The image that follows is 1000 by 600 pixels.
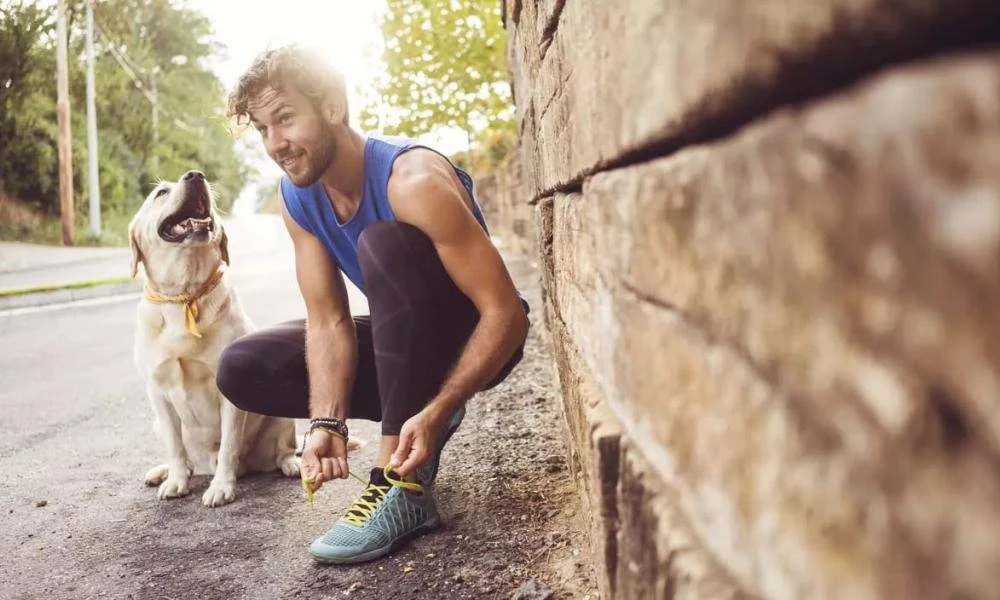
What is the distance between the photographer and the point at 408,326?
2.28m

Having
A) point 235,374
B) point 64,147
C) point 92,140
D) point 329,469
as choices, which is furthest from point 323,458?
point 92,140

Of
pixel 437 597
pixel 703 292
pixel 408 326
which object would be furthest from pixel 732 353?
pixel 408 326

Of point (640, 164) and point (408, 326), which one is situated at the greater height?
point (640, 164)

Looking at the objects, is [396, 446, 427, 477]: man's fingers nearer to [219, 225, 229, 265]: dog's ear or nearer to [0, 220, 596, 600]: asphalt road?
[0, 220, 596, 600]: asphalt road

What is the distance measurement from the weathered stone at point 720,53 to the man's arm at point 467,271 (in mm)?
995

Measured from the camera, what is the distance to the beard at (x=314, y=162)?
2389 millimetres

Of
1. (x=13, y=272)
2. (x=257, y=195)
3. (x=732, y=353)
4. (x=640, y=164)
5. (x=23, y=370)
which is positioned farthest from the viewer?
(x=257, y=195)

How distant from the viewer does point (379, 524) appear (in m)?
2.14

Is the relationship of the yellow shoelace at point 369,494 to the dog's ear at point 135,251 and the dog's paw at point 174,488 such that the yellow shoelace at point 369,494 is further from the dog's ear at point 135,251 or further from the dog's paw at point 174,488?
the dog's ear at point 135,251

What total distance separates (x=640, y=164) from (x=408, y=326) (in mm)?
1469

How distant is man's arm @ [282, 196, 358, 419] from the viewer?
252 cm

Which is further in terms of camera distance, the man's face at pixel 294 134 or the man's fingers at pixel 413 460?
the man's face at pixel 294 134

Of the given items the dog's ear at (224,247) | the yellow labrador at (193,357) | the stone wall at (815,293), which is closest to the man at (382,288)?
the yellow labrador at (193,357)

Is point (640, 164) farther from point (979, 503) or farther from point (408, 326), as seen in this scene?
point (408, 326)
